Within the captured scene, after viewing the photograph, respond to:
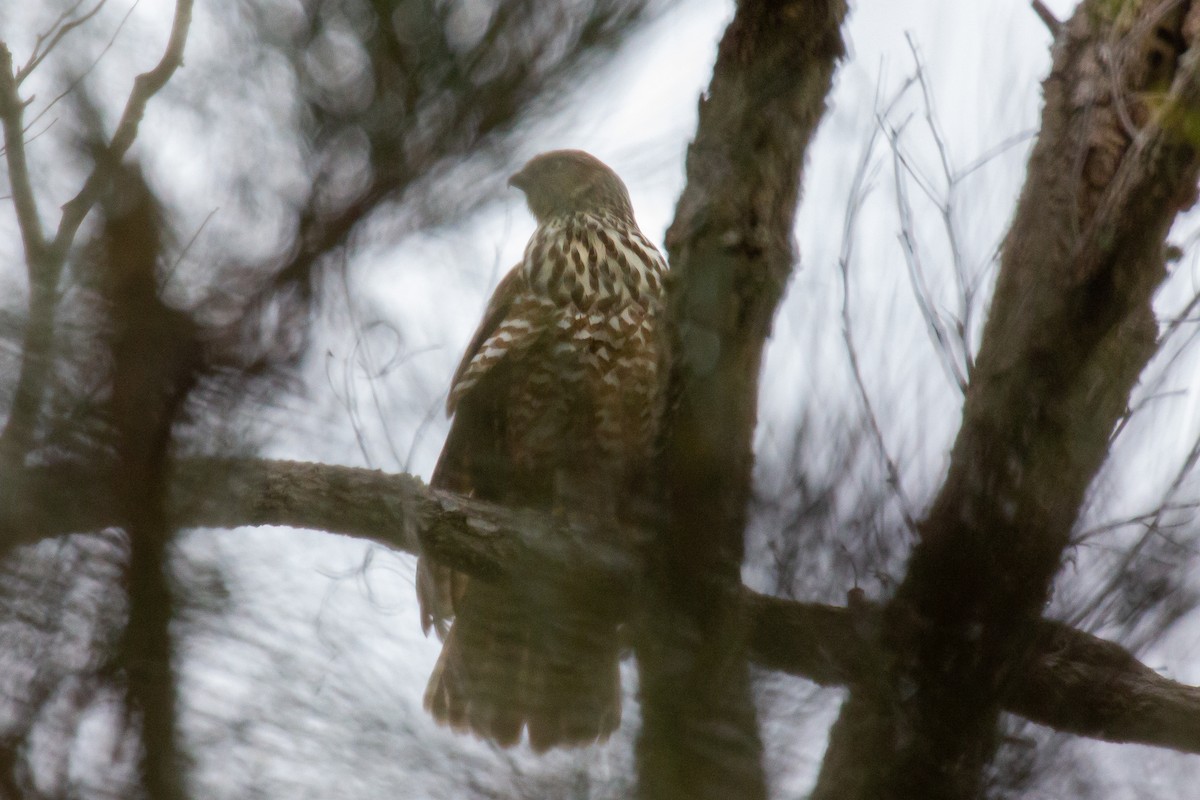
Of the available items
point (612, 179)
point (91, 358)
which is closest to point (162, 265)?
point (91, 358)

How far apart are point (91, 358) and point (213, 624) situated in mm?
413

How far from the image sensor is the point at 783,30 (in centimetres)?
229

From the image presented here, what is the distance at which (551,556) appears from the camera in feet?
8.91

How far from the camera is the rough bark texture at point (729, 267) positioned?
215cm

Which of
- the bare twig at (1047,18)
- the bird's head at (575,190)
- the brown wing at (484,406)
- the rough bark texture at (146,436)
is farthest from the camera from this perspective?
the bird's head at (575,190)

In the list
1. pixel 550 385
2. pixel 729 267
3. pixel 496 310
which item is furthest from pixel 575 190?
Answer: pixel 729 267

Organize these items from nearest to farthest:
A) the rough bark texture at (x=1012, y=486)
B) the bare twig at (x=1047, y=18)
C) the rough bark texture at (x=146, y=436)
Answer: the rough bark texture at (x=146, y=436) → the rough bark texture at (x=1012, y=486) → the bare twig at (x=1047, y=18)

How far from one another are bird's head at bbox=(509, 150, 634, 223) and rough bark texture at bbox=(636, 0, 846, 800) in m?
2.23

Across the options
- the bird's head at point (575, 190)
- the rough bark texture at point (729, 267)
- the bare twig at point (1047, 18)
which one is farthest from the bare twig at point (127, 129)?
the bird's head at point (575, 190)

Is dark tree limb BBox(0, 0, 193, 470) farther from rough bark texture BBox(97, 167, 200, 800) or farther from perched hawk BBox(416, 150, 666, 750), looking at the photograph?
perched hawk BBox(416, 150, 666, 750)

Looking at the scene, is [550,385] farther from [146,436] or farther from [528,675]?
[146,436]

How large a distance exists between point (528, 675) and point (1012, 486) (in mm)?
1451

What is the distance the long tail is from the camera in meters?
2.15

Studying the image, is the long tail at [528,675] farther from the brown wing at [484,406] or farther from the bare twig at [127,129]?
the bare twig at [127,129]
